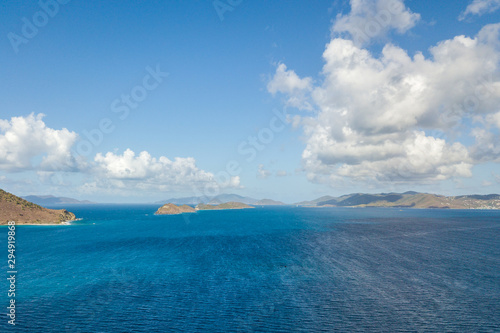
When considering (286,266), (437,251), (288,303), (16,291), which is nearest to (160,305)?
(288,303)

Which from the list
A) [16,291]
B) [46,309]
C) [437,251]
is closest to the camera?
[46,309]

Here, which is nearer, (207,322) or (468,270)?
(207,322)

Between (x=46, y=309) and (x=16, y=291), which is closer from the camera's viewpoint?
(x=46, y=309)

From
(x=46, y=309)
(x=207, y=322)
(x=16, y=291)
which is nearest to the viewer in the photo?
(x=207, y=322)

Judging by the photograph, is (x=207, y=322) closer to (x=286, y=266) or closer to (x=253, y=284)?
(x=253, y=284)

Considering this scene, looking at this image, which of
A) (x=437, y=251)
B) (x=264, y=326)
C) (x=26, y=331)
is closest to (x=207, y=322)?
(x=264, y=326)

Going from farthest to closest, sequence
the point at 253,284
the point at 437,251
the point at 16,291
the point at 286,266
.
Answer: the point at 437,251, the point at 286,266, the point at 253,284, the point at 16,291

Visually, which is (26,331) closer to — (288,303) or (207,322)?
(207,322)

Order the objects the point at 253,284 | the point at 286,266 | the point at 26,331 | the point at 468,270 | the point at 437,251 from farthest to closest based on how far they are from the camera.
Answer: the point at 437,251, the point at 286,266, the point at 468,270, the point at 253,284, the point at 26,331
